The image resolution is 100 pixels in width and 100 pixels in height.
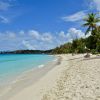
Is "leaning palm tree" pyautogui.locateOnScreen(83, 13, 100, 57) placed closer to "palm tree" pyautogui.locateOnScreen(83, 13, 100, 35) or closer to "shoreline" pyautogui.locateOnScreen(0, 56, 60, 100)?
"palm tree" pyautogui.locateOnScreen(83, 13, 100, 35)

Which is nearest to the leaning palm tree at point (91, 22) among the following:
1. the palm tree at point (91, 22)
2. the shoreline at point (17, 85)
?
the palm tree at point (91, 22)

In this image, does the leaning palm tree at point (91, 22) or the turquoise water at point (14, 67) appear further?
the leaning palm tree at point (91, 22)

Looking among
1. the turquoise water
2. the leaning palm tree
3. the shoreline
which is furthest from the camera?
the leaning palm tree

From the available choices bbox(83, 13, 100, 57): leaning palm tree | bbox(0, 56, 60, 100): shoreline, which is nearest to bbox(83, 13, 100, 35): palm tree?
bbox(83, 13, 100, 57): leaning palm tree

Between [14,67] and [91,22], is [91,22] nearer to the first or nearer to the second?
[91,22]

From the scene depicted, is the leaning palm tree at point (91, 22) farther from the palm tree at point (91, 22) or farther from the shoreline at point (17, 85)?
the shoreline at point (17, 85)

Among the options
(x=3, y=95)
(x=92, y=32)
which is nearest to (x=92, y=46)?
(x=92, y=32)

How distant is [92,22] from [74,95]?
120 ft

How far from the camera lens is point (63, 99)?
23.3 feet

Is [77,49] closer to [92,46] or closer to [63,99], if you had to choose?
[92,46]

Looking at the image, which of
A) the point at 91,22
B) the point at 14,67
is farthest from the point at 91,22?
the point at 14,67

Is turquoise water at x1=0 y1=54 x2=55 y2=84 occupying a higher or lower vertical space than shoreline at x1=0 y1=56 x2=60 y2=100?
higher

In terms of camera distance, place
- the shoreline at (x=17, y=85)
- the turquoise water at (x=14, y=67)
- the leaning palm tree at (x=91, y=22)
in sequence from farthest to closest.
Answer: the leaning palm tree at (x=91, y=22), the turquoise water at (x=14, y=67), the shoreline at (x=17, y=85)

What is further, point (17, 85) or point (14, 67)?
point (14, 67)
